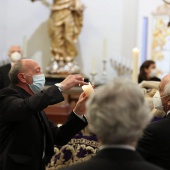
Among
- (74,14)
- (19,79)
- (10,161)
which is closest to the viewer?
(10,161)

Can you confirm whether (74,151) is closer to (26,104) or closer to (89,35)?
(26,104)

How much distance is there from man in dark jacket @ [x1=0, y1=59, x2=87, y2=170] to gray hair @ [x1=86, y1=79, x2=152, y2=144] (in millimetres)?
949

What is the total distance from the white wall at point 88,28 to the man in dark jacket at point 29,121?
4537mm

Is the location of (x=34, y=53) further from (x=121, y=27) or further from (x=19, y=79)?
(x=19, y=79)

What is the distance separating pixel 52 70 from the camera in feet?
21.3

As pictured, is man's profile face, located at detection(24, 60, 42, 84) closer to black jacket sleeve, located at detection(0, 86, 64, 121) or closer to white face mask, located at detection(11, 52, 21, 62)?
black jacket sleeve, located at detection(0, 86, 64, 121)

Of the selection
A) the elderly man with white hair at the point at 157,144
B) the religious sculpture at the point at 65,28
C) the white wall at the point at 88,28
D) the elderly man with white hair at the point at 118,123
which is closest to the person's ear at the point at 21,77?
the elderly man with white hair at the point at 157,144

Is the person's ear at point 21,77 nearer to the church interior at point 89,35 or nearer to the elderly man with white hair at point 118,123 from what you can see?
the elderly man with white hair at point 118,123

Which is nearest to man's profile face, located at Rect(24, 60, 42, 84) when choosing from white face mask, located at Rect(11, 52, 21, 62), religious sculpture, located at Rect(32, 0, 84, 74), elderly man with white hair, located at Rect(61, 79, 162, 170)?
elderly man with white hair, located at Rect(61, 79, 162, 170)

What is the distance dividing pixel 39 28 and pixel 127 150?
6027 millimetres

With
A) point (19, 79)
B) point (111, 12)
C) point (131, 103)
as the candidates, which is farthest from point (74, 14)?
point (131, 103)

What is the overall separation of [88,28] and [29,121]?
4848mm

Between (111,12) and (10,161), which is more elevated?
(111,12)

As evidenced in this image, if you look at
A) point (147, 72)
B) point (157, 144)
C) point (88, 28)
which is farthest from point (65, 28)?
point (157, 144)
